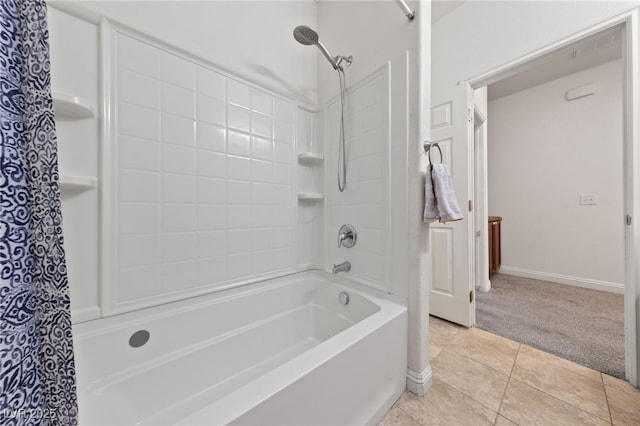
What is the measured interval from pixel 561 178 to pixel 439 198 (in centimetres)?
312

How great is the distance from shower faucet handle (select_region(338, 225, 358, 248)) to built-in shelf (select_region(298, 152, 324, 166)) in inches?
21.8

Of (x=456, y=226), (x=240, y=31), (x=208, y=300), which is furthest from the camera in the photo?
(x=456, y=226)

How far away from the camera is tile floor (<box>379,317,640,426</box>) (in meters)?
1.05

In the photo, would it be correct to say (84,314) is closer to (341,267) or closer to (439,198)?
(341,267)

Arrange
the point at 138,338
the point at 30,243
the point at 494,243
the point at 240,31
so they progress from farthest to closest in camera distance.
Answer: the point at 494,243
the point at 240,31
the point at 138,338
the point at 30,243

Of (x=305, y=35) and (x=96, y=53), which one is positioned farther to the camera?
(x=305, y=35)

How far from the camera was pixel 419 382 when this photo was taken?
1.20 m

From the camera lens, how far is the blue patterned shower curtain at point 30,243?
0.32 meters

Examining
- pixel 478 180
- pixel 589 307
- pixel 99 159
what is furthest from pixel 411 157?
pixel 589 307

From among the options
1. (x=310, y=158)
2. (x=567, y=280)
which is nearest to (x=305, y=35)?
(x=310, y=158)

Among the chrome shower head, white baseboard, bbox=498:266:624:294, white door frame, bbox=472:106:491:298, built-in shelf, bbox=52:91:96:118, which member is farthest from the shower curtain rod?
white baseboard, bbox=498:266:624:294

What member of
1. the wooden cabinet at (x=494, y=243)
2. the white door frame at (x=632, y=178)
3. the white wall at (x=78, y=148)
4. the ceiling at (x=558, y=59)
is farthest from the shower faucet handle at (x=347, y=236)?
the wooden cabinet at (x=494, y=243)

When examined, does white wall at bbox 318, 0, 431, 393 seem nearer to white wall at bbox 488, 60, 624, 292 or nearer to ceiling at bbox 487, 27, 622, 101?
ceiling at bbox 487, 27, 622, 101

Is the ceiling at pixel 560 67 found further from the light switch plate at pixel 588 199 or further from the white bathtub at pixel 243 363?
the white bathtub at pixel 243 363
